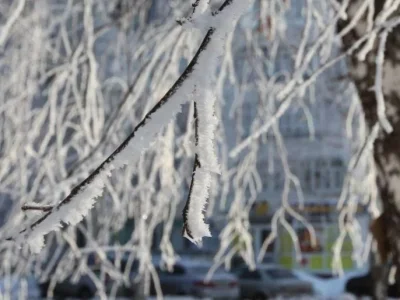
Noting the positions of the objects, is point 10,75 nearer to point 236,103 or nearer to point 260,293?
point 236,103

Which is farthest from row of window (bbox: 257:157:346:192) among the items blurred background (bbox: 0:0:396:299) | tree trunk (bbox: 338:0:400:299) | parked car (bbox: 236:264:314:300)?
tree trunk (bbox: 338:0:400:299)

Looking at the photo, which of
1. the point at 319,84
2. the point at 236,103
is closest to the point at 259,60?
the point at 236,103

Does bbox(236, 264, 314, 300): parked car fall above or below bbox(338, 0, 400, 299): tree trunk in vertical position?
below

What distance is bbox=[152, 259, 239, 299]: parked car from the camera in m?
13.9

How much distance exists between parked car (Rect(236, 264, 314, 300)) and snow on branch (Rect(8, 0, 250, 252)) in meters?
13.9

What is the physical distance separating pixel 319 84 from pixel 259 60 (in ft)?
10.7

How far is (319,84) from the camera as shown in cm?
731

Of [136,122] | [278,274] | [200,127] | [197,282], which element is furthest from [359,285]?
[200,127]

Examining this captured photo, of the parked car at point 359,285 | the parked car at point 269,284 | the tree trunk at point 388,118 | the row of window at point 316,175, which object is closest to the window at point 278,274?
the parked car at point 269,284

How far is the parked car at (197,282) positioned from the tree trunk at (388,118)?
37.8 feet

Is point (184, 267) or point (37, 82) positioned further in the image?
point (184, 267)

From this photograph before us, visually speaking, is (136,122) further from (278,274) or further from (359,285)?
(359,285)

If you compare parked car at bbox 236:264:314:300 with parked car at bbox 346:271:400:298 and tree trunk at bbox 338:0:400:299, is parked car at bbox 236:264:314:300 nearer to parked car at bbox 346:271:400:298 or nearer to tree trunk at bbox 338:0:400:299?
parked car at bbox 346:271:400:298

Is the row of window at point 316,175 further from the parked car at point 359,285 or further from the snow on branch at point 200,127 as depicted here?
the snow on branch at point 200,127
